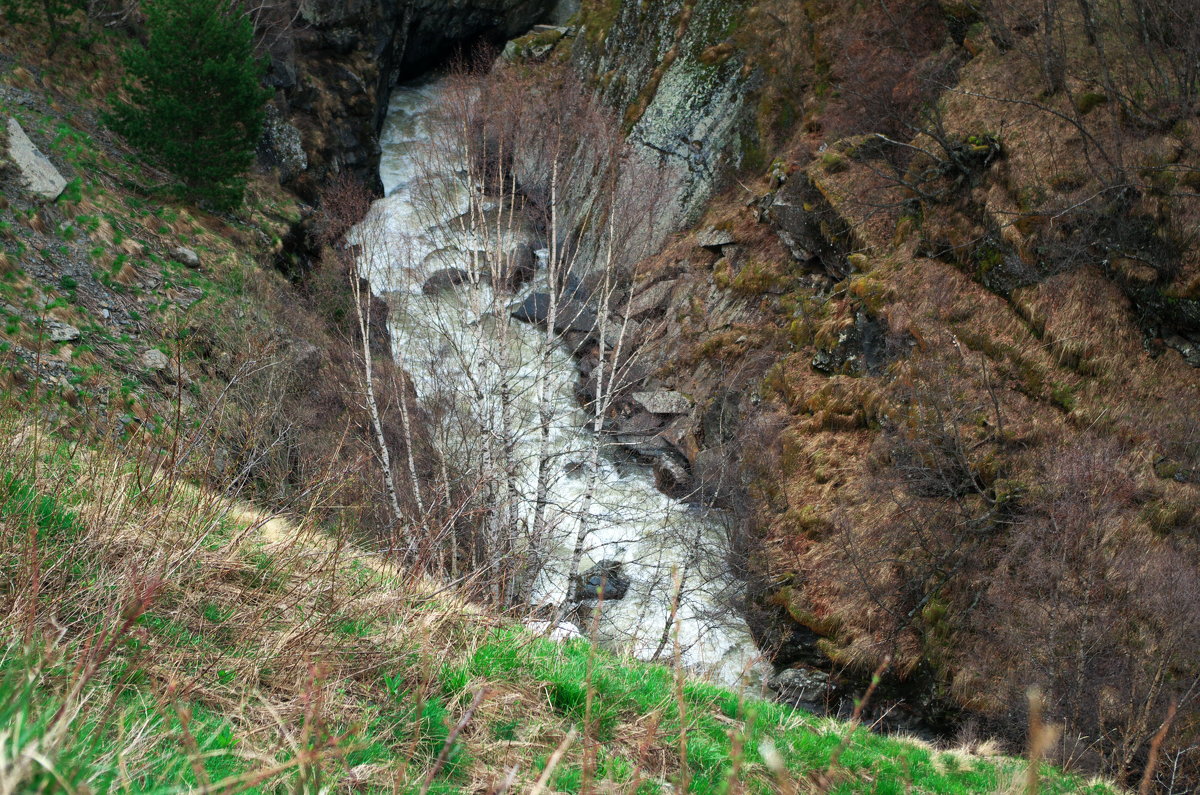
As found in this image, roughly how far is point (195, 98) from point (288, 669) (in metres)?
19.1

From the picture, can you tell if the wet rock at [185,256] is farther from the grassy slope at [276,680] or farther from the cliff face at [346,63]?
the grassy slope at [276,680]

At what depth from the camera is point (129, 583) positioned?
9.93 ft

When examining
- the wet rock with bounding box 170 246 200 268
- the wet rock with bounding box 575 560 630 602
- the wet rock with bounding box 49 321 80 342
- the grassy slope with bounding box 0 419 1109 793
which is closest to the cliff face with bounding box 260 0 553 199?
the wet rock with bounding box 170 246 200 268

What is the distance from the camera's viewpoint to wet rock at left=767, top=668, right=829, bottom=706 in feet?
39.2

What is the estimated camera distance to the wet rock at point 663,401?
17781 millimetres

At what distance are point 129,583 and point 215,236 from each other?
1768cm

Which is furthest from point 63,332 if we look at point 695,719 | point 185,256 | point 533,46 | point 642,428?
point 533,46

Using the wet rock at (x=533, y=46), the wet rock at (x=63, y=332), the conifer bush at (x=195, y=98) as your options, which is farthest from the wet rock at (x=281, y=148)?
the wet rock at (x=63, y=332)

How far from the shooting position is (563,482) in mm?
17000

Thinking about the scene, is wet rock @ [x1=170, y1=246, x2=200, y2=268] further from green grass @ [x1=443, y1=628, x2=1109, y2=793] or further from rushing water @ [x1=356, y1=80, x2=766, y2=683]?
green grass @ [x1=443, y1=628, x2=1109, y2=793]

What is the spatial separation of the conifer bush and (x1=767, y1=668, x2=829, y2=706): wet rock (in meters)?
16.9

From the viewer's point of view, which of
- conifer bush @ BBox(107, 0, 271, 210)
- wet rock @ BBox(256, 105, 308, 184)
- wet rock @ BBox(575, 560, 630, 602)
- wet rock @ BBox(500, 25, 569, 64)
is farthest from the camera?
wet rock @ BBox(500, 25, 569, 64)

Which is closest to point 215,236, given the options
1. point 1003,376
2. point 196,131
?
point 196,131

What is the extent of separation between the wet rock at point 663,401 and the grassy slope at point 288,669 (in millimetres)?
13183
